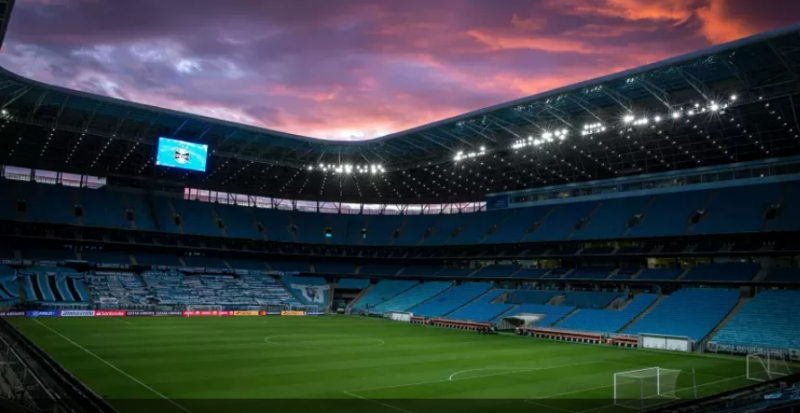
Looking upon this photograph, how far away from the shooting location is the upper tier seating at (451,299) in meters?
56.0

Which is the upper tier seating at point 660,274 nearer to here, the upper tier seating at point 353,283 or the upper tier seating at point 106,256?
the upper tier seating at point 353,283

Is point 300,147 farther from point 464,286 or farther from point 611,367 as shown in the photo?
point 611,367

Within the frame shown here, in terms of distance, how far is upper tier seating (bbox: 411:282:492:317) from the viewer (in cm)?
5603

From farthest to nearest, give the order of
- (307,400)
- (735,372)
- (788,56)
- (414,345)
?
(414,345) → (788,56) → (735,372) → (307,400)

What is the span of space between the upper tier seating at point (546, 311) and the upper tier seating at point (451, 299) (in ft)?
23.6

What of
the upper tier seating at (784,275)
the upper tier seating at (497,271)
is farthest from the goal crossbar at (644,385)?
the upper tier seating at (497,271)

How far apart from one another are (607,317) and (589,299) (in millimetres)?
5509

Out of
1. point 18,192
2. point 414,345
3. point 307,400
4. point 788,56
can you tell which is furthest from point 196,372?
point 18,192

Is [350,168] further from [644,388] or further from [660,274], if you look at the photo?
[644,388]

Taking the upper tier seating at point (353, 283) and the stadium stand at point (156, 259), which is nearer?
the stadium stand at point (156, 259)

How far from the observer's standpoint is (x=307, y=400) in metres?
19.4

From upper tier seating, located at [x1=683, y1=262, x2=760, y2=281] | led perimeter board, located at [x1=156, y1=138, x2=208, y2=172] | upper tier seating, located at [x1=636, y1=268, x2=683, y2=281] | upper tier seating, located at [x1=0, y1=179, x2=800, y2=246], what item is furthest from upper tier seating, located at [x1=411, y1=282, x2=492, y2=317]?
led perimeter board, located at [x1=156, y1=138, x2=208, y2=172]

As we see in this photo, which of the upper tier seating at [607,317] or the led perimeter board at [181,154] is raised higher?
the led perimeter board at [181,154]

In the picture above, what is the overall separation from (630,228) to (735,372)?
85.1 feet
